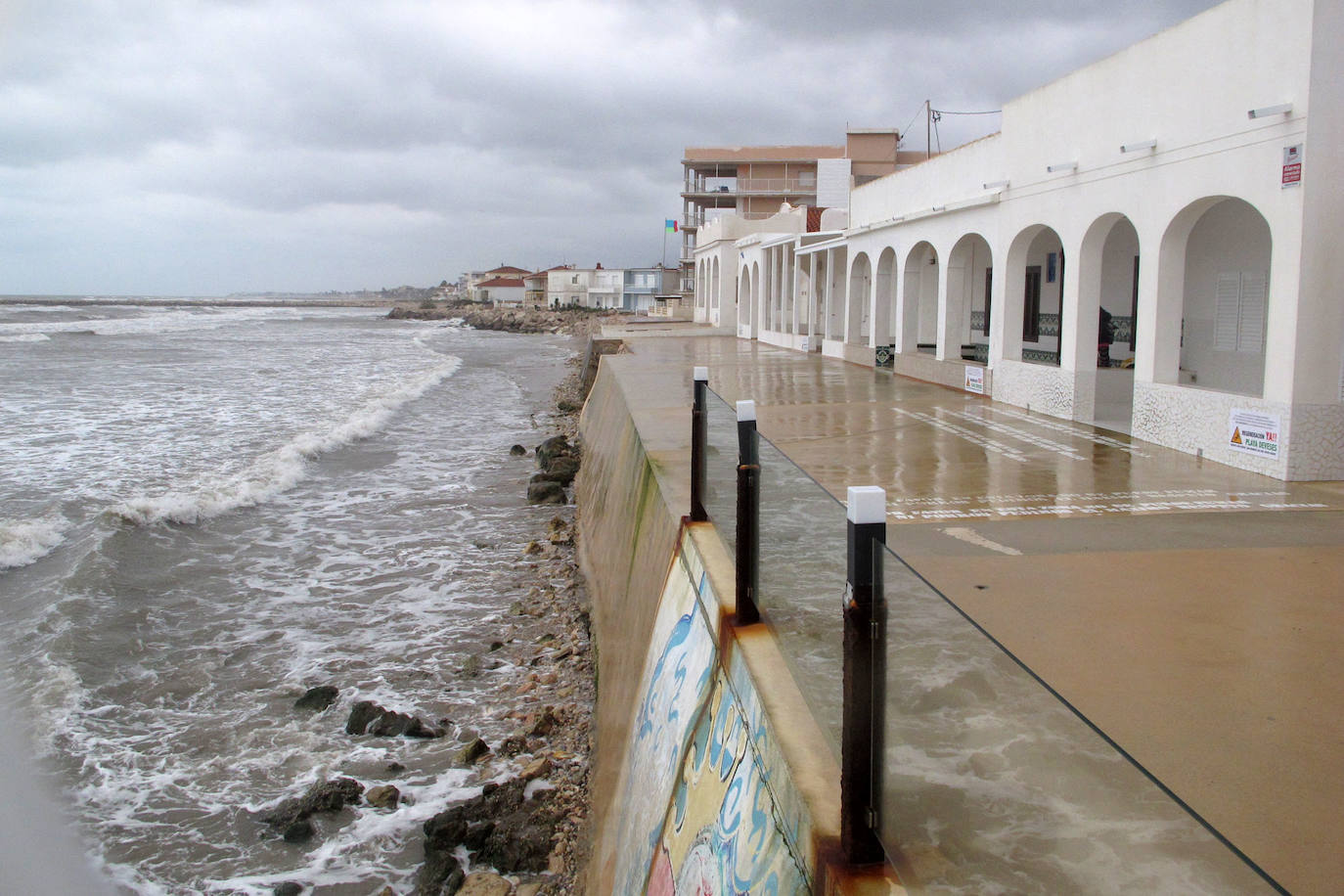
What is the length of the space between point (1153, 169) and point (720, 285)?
102ft

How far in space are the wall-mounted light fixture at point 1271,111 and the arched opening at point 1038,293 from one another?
610cm

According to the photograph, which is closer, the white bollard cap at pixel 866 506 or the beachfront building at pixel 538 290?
the white bollard cap at pixel 866 506

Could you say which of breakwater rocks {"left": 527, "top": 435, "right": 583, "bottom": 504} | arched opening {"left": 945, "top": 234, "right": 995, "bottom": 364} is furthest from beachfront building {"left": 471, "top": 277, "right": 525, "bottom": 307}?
arched opening {"left": 945, "top": 234, "right": 995, "bottom": 364}

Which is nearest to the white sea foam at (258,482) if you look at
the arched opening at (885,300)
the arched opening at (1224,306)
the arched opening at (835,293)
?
the arched opening at (835,293)

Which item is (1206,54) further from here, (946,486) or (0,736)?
(0,736)

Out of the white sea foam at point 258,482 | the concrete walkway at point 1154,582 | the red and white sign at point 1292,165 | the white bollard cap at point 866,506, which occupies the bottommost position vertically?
the white sea foam at point 258,482

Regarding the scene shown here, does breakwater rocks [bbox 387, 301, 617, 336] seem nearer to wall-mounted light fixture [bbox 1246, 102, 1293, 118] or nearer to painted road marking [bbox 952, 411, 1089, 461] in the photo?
painted road marking [bbox 952, 411, 1089, 461]

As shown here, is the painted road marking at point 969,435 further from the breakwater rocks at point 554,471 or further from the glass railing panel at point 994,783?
the glass railing panel at point 994,783

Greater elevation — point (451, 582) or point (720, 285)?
point (720, 285)

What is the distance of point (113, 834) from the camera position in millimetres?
7156

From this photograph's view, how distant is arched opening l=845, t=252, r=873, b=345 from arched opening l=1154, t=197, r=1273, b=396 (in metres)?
10.9

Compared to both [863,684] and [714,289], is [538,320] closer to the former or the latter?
[714,289]

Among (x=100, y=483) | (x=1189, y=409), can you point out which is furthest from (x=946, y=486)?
(x=100, y=483)

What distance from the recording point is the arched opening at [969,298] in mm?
18859
